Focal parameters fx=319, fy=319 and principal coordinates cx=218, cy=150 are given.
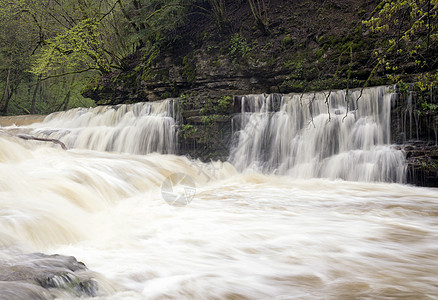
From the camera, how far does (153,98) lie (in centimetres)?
1315

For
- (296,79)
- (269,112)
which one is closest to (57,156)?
(269,112)

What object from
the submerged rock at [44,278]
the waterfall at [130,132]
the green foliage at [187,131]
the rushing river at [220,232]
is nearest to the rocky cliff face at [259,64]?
the green foliage at [187,131]

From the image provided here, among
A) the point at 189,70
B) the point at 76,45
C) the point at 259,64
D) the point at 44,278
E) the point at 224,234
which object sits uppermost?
the point at 76,45

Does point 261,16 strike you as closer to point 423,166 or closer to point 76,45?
point 423,166

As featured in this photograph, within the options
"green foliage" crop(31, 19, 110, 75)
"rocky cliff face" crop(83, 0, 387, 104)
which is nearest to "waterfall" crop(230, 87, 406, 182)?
"rocky cliff face" crop(83, 0, 387, 104)

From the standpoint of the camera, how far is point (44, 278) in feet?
6.64

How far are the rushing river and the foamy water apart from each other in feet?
0.05

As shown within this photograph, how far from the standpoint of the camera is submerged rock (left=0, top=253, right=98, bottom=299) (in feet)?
6.10

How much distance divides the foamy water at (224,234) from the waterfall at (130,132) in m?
3.62

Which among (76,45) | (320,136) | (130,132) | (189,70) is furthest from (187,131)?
(76,45)

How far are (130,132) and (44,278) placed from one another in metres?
9.04

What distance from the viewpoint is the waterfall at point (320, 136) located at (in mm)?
7422

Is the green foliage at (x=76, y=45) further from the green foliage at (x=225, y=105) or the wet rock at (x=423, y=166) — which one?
the wet rock at (x=423, y=166)

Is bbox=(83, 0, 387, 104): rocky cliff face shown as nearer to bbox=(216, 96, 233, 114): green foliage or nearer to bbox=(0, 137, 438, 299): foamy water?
bbox=(216, 96, 233, 114): green foliage
